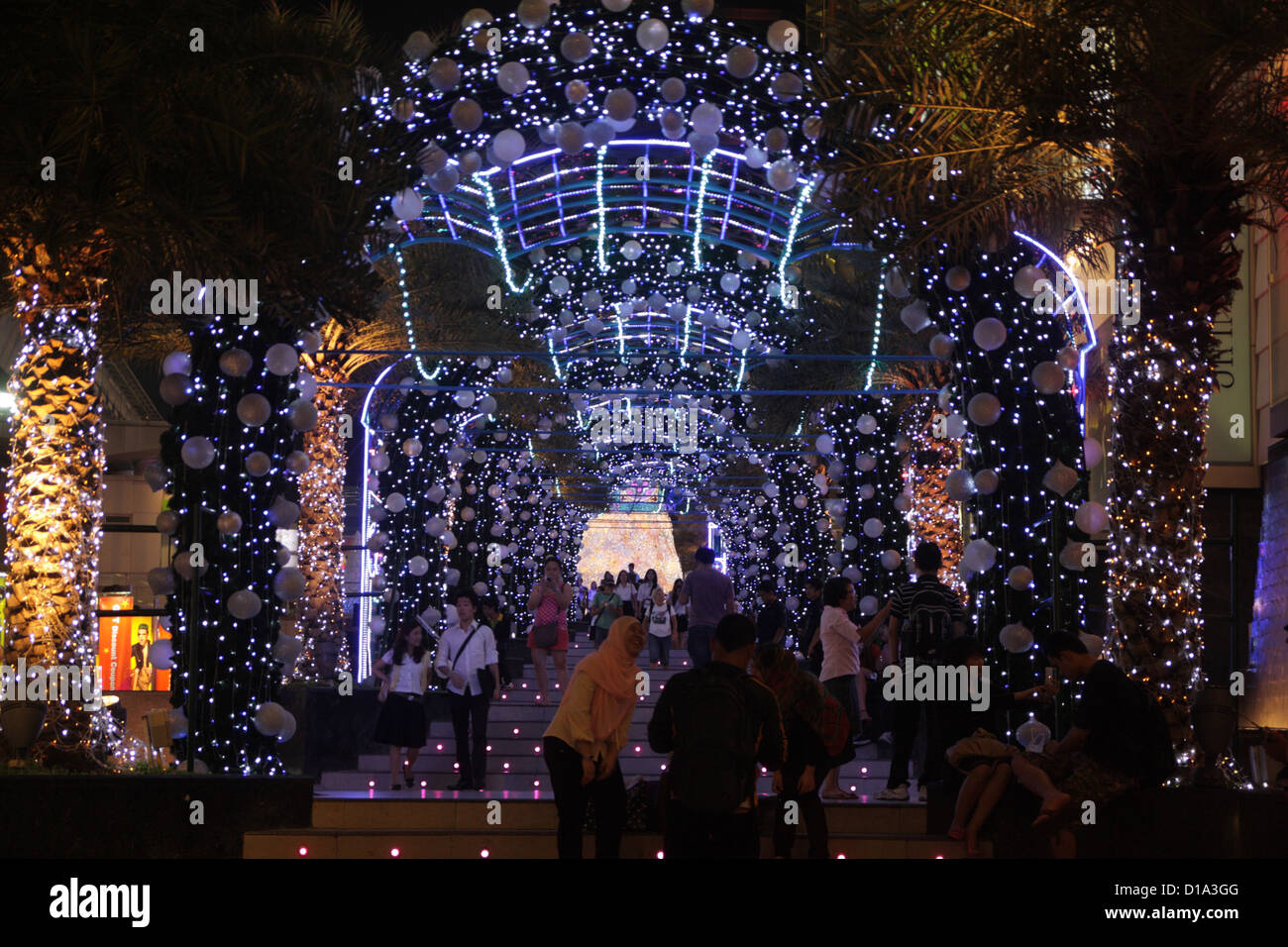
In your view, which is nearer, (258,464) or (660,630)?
(258,464)

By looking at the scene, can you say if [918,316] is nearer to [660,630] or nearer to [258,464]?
[258,464]

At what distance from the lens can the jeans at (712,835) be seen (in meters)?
6.91

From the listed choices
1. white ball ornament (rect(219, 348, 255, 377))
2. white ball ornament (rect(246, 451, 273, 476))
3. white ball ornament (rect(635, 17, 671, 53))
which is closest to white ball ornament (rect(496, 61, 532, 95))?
white ball ornament (rect(635, 17, 671, 53))

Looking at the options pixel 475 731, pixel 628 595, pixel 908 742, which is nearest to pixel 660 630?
Answer: pixel 628 595

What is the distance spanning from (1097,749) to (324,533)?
13304 millimetres

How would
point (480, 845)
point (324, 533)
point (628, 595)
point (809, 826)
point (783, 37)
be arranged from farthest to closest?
1. point (628, 595)
2. point (324, 533)
3. point (783, 37)
4. point (480, 845)
5. point (809, 826)

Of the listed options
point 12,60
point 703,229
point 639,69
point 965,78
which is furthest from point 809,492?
point 12,60

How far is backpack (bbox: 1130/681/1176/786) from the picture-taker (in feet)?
28.1

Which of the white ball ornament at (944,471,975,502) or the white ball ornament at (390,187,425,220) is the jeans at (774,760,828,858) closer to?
the white ball ornament at (944,471,975,502)

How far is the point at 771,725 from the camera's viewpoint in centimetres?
720

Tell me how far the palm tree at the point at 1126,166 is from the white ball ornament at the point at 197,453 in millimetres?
4842

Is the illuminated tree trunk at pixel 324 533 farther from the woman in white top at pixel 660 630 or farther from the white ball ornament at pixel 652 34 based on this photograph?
the white ball ornament at pixel 652 34

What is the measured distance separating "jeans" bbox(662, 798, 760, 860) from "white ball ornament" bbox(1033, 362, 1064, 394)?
468 centimetres

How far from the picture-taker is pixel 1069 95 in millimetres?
9180
